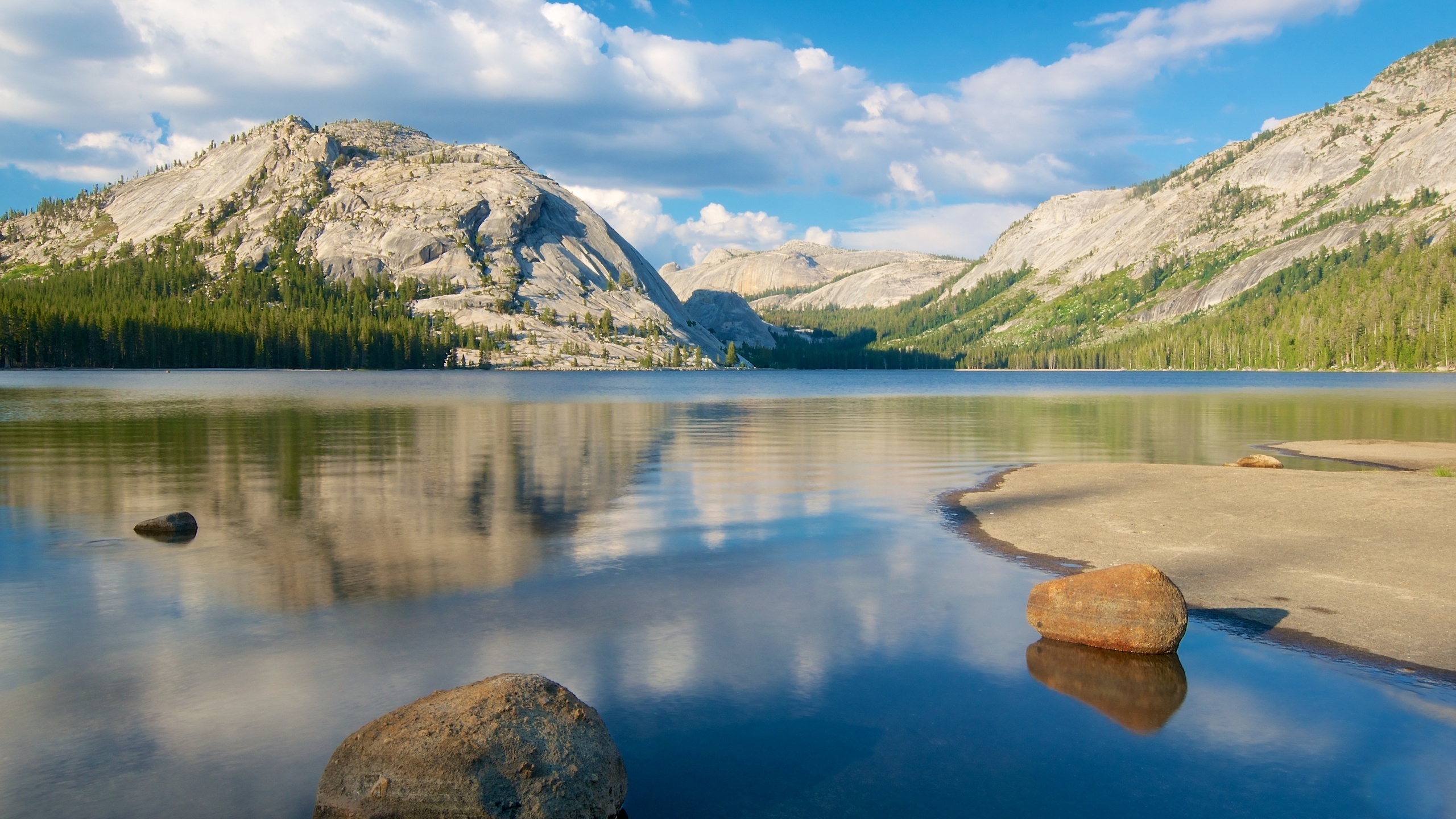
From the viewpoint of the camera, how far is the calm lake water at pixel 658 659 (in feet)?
35.1

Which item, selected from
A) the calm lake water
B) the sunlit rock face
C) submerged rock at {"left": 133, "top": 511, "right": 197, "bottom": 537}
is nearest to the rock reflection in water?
the calm lake water

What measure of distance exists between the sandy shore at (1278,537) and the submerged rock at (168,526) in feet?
75.8

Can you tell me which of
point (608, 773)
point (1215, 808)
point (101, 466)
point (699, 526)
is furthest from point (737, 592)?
point (101, 466)

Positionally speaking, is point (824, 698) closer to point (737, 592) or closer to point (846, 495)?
point (737, 592)

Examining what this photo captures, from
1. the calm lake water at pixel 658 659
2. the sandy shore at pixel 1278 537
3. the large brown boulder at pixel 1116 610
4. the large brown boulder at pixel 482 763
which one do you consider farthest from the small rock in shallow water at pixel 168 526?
the sandy shore at pixel 1278 537

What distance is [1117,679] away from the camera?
558 inches

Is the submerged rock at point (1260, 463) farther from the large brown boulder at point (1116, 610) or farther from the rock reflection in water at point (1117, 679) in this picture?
the rock reflection in water at point (1117, 679)

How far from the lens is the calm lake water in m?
10.7

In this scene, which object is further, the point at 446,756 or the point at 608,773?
the point at 608,773

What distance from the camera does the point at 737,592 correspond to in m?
19.0

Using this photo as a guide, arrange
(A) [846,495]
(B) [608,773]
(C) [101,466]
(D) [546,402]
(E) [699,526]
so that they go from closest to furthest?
(B) [608,773]
(E) [699,526]
(A) [846,495]
(C) [101,466]
(D) [546,402]

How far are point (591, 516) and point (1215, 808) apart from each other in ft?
67.1

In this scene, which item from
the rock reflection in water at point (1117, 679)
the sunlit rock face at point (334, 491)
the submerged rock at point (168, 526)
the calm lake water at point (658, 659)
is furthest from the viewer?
the submerged rock at point (168, 526)

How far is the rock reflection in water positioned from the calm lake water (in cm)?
7
